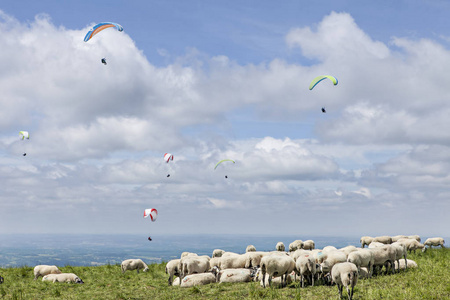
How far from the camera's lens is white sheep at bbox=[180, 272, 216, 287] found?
23.8 meters

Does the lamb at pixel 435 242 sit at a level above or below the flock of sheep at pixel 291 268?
above

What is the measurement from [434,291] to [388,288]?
6.53 ft

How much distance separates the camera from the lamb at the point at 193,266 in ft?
83.1

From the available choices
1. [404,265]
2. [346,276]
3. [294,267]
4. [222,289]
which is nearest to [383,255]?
[404,265]

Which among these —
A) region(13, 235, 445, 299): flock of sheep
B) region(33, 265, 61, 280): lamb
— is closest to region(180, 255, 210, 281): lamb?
region(13, 235, 445, 299): flock of sheep

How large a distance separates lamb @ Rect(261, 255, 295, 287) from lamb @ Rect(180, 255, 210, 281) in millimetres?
5656

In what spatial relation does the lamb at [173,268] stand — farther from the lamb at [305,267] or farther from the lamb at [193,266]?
the lamb at [305,267]

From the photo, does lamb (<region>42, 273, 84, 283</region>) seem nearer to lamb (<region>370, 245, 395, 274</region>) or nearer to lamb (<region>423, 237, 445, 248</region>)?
lamb (<region>370, 245, 395, 274</region>)

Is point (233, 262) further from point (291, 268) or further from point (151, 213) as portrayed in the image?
point (151, 213)

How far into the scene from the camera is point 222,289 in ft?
71.3

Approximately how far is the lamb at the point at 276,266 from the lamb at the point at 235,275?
2.55m

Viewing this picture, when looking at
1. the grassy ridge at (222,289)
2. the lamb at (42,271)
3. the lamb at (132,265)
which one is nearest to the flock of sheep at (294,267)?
the grassy ridge at (222,289)

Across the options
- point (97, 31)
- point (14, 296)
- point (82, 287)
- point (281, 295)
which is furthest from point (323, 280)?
point (97, 31)

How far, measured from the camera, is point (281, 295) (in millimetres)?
19094
